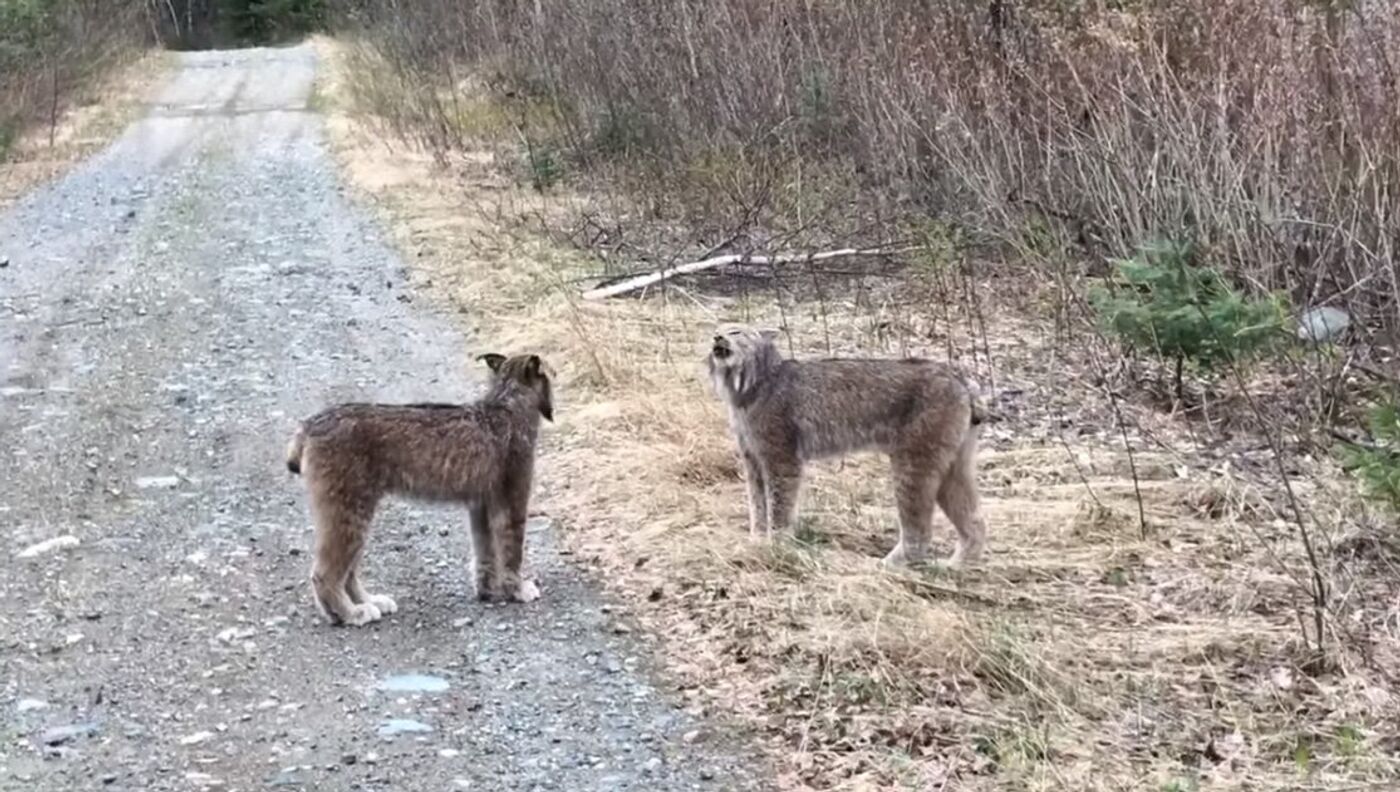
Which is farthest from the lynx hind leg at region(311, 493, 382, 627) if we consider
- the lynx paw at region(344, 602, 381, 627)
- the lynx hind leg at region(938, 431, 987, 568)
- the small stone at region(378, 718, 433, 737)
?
the lynx hind leg at region(938, 431, 987, 568)

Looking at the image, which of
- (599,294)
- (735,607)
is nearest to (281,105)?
(599,294)

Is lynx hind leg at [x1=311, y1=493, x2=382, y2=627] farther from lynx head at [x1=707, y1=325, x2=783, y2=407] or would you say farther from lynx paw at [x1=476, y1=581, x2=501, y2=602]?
lynx head at [x1=707, y1=325, x2=783, y2=407]

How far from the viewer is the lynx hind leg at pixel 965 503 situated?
6684mm

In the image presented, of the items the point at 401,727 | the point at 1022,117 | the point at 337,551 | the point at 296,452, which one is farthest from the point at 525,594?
the point at 1022,117

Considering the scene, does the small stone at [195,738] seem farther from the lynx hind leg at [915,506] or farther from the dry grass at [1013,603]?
the lynx hind leg at [915,506]

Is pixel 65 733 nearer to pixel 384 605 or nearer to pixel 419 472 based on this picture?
pixel 384 605

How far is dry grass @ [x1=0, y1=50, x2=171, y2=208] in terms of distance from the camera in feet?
72.8

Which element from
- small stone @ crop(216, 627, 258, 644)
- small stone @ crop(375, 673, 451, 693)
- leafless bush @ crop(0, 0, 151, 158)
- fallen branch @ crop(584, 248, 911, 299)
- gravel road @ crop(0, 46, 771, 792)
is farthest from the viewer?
leafless bush @ crop(0, 0, 151, 158)

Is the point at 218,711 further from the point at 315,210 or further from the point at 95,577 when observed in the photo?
the point at 315,210

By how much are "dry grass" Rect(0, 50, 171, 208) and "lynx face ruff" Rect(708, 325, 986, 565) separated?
15268 mm

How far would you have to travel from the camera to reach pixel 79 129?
90.8 feet

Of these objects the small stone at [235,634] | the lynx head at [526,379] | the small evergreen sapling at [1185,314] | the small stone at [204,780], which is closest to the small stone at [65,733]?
the small stone at [204,780]

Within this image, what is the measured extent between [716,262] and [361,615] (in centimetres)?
656

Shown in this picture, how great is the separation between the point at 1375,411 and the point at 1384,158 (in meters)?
2.58
